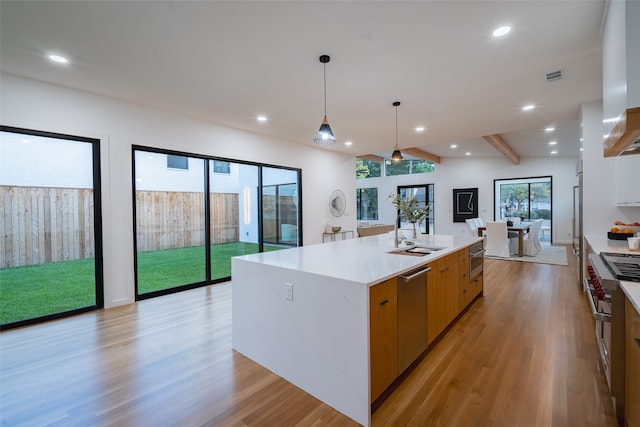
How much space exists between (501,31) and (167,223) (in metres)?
4.69

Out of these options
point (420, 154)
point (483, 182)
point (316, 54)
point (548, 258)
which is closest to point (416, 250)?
point (316, 54)

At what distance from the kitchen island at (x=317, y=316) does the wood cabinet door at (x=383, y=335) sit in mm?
36

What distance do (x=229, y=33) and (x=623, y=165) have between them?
4.57 metres

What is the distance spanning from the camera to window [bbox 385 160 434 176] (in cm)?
1113

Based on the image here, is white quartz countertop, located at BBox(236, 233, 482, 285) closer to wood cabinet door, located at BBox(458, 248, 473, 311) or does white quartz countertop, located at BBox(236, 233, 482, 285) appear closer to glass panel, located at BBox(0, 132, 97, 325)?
wood cabinet door, located at BBox(458, 248, 473, 311)

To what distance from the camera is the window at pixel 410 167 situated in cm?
1113

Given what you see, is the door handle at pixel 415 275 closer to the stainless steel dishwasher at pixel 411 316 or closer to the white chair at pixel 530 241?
the stainless steel dishwasher at pixel 411 316

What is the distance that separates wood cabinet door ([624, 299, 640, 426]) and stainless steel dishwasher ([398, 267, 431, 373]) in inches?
41.6

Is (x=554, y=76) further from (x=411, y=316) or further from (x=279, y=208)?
(x=279, y=208)

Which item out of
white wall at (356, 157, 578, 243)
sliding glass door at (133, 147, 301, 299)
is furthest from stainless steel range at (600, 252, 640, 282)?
white wall at (356, 157, 578, 243)

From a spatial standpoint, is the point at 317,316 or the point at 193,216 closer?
the point at 317,316

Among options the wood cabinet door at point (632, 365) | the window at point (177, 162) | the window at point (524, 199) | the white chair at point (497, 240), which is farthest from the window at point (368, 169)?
the wood cabinet door at point (632, 365)

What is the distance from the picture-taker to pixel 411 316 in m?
2.12

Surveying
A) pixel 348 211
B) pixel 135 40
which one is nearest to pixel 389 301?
pixel 135 40
